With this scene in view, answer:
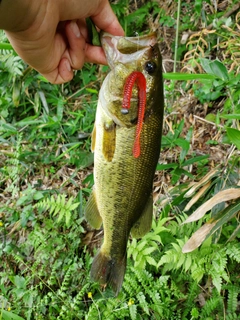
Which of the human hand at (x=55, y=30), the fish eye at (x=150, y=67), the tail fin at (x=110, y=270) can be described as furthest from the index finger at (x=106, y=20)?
the tail fin at (x=110, y=270)

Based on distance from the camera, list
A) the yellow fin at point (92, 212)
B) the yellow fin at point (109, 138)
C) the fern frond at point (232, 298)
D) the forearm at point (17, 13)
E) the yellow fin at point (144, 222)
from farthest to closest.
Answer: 1. the fern frond at point (232, 298)
2. the yellow fin at point (92, 212)
3. the yellow fin at point (144, 222)
4. the yellow fin at point (109, 138)
5. the forearm at point (17, 13)

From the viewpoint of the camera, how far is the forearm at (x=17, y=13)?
179cm

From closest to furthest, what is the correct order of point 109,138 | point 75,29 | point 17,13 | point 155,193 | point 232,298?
point 17,13 < point 109,138 < point 75,29 < point 232,298 < point 155,193

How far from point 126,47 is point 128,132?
16.9 inches

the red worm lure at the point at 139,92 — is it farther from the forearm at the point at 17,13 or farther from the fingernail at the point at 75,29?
the forearm at the point at 17,13

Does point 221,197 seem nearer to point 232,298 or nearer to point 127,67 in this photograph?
point 232,298

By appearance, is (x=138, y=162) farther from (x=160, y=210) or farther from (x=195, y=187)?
(x=160, y=210)

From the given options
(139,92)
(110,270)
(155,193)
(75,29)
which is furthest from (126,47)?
(155,193)

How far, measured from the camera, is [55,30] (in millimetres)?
2176

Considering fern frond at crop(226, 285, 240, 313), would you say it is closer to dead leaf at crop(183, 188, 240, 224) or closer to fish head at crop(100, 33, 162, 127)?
dead leaf at crop(183, 188, 240, 224)

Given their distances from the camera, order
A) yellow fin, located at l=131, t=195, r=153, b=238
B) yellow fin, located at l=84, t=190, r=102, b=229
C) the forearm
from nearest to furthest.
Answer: the forearm → yellow fin, located at l=131, t=195, r=153, b=238 → yellow fin, located at l=84, t=190, r=102, b=229

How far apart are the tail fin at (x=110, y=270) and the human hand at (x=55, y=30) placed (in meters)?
1.17

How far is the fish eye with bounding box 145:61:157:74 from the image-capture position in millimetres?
2021

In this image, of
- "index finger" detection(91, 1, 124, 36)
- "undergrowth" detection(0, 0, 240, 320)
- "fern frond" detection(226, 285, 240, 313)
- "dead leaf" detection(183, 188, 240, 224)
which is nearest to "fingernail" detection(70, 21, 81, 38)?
"index finger" detection(91, 1, 124, 36)
